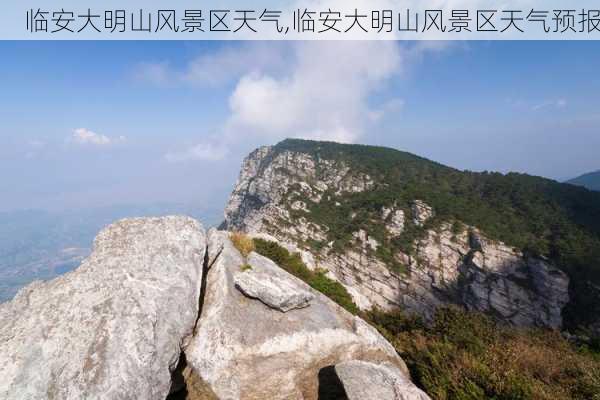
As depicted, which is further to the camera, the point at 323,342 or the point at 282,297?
the point at 282,297

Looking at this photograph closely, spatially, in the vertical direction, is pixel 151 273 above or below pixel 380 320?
above

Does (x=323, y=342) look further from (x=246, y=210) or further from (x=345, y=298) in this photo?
(x=246, y=210)

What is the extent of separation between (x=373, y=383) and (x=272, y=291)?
3314mm

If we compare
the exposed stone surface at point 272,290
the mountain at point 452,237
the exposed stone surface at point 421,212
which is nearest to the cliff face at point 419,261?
the exposed stone surface at point 421,212

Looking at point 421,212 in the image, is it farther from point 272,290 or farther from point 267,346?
point 267,346

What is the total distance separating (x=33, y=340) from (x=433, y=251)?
6806 centimetres

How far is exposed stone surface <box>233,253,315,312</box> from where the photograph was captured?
8117 millimetres

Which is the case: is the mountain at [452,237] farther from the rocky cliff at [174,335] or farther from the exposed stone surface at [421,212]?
the rocky cliff at [174,335]

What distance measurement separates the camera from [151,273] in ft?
23.9

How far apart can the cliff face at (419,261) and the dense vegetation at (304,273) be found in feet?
90.1

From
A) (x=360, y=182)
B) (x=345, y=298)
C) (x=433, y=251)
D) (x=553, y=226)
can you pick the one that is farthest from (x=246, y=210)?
(x=345, y=298)

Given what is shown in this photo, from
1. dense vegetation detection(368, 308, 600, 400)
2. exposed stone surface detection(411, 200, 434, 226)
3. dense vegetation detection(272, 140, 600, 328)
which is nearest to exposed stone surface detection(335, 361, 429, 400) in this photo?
dense vegetation detection(368, 308, 600, 400)

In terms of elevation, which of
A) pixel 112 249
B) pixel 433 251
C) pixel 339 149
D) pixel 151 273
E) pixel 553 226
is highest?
pixel 339 149

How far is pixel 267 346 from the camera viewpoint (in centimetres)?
706
